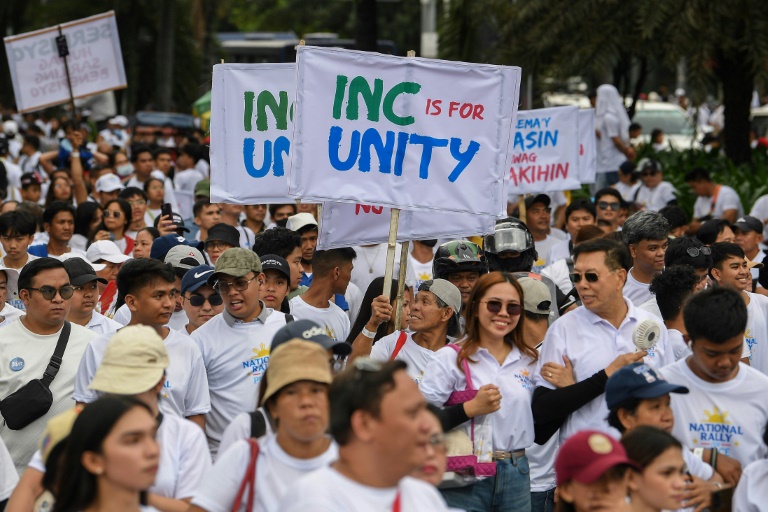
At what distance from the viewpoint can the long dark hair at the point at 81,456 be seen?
423 cm

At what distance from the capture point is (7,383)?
6809 mm

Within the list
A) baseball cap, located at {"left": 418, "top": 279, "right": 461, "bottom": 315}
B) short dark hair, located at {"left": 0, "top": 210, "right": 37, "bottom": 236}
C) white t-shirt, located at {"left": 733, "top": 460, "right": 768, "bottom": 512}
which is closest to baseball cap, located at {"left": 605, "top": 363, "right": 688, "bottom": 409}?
white t-shirt, located at {"left": 733, "top": 460, "right": 768, "bottom": 512}

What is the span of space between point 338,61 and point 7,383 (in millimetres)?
2598

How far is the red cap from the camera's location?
4.30 meters

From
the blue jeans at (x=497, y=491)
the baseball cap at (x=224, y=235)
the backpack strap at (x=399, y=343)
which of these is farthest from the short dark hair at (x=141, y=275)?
the baseball cap at (x=224, y=235)

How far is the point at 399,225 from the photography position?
8.00 metres

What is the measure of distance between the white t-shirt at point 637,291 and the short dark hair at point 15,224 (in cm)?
426

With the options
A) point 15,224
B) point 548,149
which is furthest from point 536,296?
point 548,149

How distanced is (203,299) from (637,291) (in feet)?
9.26

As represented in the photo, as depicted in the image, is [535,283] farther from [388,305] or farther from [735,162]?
[735,162]

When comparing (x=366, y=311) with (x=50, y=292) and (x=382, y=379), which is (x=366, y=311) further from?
(x=382, y=379)

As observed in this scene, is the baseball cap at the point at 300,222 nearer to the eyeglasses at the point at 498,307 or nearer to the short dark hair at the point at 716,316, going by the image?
the eyeglasses at the point at 498,307

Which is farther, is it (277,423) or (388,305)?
(388,305)

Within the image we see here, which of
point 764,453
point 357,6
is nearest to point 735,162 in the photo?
point 357,6
